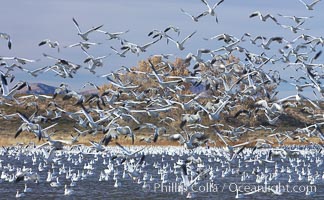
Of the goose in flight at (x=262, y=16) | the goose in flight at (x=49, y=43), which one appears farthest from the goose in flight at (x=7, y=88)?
the goose in flight at (x=262, y=16)

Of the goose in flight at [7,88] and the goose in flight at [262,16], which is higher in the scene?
the goose in flight at [262,16]

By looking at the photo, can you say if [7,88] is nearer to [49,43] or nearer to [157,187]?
[49,43]

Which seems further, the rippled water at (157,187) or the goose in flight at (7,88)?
the rippled water at (157,187)

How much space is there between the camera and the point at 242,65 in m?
33.6

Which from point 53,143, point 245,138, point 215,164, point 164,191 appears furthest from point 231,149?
point 245,138

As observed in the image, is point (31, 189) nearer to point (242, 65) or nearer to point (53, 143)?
point (53, 143)

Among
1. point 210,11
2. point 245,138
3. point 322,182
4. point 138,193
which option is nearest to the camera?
point 210,11

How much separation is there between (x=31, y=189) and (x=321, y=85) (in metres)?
14.2

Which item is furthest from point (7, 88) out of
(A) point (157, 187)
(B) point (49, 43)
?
(A) point (157, 187)

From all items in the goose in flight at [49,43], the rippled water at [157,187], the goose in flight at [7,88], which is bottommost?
the rippled water at [157,187]

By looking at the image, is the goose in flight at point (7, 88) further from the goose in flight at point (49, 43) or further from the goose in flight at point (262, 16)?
the goose in flight at point (262, 16)

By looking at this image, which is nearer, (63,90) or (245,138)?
(63,90)

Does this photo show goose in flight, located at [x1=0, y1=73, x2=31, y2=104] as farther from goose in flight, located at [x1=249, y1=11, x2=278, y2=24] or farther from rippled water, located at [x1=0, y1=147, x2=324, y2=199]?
goose in flight, located at [x1=249, y1=11, x2=278, y2=24]

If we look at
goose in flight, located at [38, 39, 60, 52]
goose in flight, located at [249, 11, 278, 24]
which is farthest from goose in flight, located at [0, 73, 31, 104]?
goose in flight, located at [249, 11, 278, 24]
